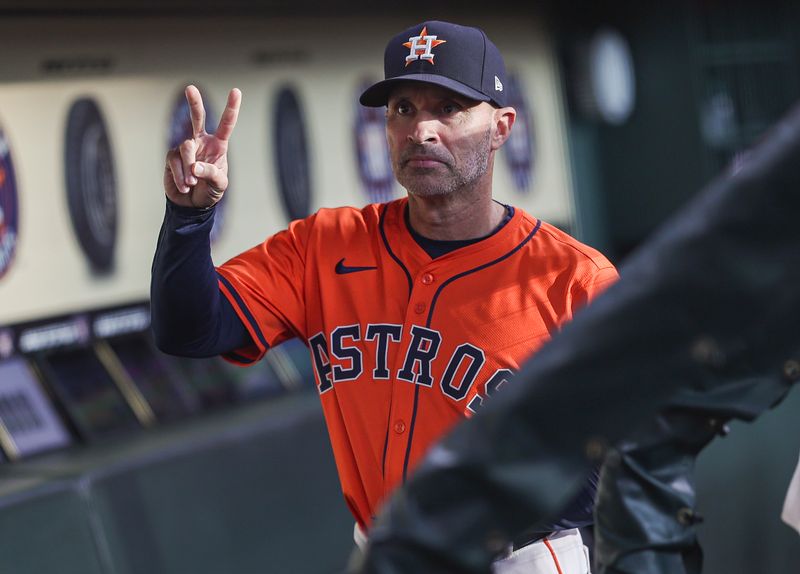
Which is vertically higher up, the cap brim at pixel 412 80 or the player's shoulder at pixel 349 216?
the cap brim at pixel 412 80

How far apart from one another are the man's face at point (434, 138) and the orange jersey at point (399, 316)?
12 centimetres

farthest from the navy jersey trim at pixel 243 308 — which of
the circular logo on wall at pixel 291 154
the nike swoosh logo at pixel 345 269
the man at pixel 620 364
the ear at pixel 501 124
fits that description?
the circular logo on wall at pixel 291 154

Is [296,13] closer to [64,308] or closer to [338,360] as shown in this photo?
[64,308]

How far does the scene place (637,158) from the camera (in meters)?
6.19

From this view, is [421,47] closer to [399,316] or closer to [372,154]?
[399,316]

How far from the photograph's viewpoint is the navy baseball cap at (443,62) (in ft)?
6.28

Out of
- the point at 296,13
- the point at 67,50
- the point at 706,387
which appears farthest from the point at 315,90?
the point at 706,387

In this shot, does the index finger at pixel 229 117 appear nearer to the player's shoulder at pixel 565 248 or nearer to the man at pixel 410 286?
the man at pixel 410 286

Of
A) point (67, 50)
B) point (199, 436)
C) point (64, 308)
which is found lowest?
point (199, 436)

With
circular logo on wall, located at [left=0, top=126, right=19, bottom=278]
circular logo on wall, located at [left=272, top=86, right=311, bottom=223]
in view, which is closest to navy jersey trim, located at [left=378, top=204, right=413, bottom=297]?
circular logo on wall, located at [left=0, top=126, right=19, bottom=278]

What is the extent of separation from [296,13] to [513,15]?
133 cm

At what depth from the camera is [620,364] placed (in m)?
0.92

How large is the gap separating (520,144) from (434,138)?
3627 millimetres

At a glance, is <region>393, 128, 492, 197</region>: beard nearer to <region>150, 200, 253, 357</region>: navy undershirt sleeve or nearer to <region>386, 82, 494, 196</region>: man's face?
<region>386, 82, 494, 196</region>: man's face
